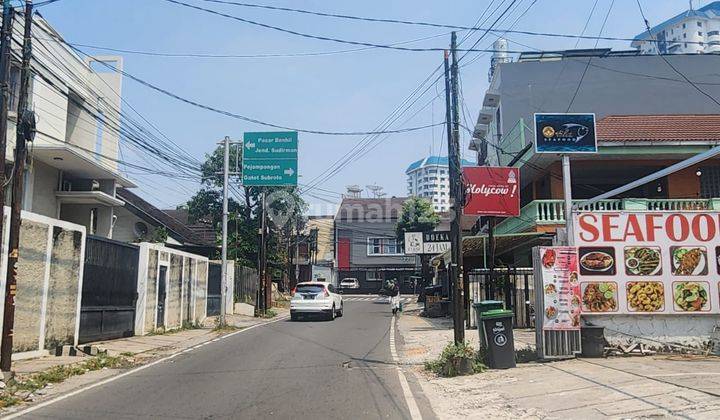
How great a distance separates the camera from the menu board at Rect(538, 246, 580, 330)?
39.3 feet

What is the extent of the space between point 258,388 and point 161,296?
11.5m

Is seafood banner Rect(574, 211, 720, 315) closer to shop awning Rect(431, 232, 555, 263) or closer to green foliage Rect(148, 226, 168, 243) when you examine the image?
shop awning Rect(431, 232, 555, 263)

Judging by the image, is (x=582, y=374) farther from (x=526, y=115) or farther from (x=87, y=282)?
(x=526, y=115)

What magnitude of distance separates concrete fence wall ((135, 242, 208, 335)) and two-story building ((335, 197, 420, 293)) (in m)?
39.0

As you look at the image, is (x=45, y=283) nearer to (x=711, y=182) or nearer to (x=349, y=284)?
(x=711, y=182)

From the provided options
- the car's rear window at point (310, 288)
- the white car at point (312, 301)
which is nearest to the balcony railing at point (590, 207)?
the white car at point (312, 301)

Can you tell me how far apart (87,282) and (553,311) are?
11144mm

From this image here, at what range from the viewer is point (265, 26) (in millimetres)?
14766

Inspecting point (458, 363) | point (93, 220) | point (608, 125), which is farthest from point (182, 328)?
point (608, 125)

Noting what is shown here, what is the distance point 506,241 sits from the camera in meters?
18.7

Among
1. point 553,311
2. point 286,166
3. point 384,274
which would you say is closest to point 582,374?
point 553,311

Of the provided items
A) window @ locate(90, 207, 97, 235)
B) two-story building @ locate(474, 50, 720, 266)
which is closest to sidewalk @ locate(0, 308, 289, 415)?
window @ locate(90, 207, 97, 235)

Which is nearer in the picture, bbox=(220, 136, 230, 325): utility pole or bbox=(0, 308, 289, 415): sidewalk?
bbox=(0, 308, 289, 415): sidewalk

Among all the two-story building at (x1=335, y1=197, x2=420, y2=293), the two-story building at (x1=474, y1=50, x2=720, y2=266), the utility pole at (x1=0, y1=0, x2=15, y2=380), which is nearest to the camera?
the utility pole at (x1=0, y1=0, x2=15, y2=380)
